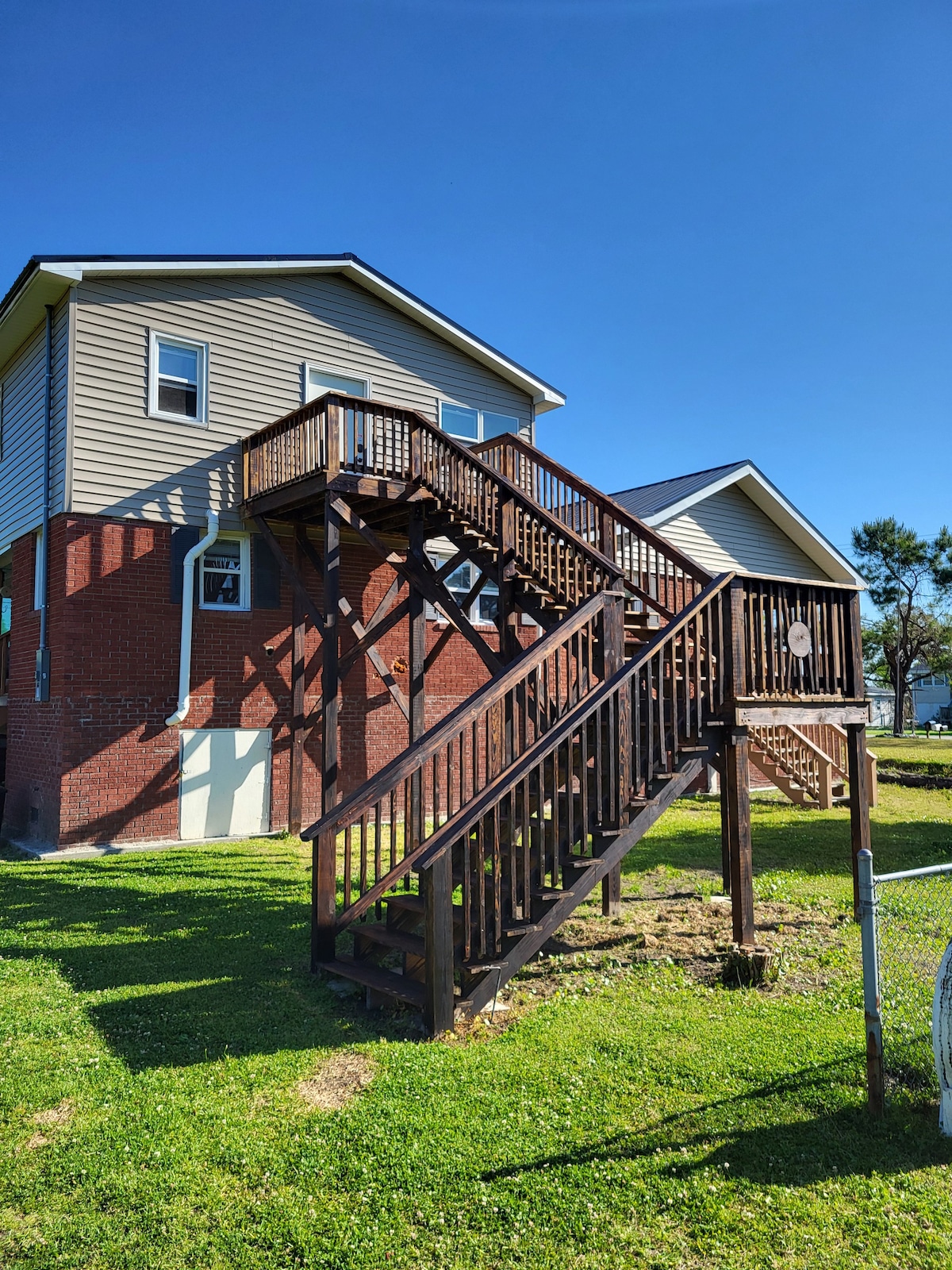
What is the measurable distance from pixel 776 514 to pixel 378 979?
17141 millimetres

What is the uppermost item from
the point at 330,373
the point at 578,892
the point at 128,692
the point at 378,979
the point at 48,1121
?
the point at 330,373

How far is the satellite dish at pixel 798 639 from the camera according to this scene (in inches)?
300

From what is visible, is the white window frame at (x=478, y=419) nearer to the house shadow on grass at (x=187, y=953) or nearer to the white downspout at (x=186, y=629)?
the white downspout at (x=186, y=629)

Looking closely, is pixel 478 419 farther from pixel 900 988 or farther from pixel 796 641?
pixel 900 988

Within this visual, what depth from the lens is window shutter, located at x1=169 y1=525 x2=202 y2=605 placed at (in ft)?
40.5

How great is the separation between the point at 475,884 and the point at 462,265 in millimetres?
13124

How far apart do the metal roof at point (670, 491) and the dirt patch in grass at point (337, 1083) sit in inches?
548

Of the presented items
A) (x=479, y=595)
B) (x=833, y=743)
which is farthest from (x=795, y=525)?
(x=479, y=595)

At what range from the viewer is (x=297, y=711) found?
13.0m

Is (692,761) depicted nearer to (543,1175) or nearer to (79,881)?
A: (543,1175)

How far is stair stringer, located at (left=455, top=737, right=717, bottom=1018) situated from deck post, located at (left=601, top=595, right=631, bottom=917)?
5.7 inches

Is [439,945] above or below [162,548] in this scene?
below

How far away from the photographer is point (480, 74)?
11359mm

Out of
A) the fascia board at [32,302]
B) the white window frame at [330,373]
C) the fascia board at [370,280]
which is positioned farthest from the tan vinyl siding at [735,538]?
the fascia board at [32,302]
